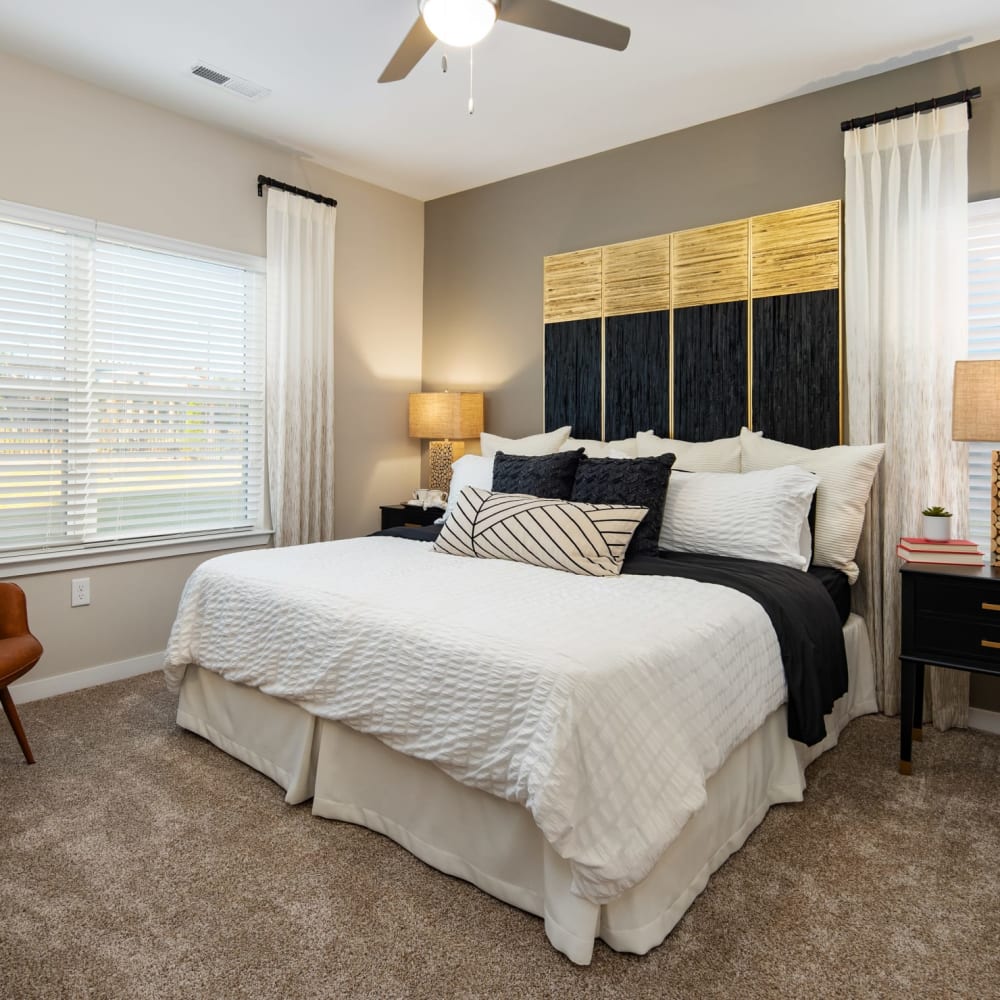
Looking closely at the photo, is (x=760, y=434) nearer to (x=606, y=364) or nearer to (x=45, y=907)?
(x=606, y=364)

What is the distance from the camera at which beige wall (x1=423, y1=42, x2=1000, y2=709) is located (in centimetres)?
294

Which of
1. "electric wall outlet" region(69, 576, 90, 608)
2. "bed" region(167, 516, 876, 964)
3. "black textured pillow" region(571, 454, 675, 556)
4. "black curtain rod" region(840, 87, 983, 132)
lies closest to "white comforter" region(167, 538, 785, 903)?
"bed" region(167, 516, 876, 964)

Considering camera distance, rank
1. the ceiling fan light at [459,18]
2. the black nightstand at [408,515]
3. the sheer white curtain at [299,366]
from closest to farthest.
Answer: the ceiling fan light at [459,18] < the sheer white curtain at [299,366] < the black nightstand at [408,515]

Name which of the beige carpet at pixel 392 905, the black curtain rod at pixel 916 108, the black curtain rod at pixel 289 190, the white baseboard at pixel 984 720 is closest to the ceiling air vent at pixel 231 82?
the black curtain rod at pixel 289 190

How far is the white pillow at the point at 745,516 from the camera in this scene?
2645mm

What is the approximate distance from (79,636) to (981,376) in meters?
3.84

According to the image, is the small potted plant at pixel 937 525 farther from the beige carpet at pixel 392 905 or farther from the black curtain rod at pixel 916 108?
the black curtain rod at pixel 916 108

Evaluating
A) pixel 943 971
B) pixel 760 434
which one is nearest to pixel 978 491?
pixel 760 434

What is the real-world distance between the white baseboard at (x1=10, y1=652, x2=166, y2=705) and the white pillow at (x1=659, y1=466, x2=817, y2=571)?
2.20 metres

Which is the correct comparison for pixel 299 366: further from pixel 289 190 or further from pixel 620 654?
pixel 620 654

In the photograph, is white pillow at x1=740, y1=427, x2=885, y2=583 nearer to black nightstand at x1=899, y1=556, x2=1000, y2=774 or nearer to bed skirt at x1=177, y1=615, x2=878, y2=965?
black nightstand at x1=899, y1=556, x2=1000, y2=774

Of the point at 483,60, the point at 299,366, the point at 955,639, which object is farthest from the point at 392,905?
the point at 483,60

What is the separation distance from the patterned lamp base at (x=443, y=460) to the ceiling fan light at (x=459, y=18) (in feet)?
8.46

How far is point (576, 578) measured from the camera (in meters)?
2.43
